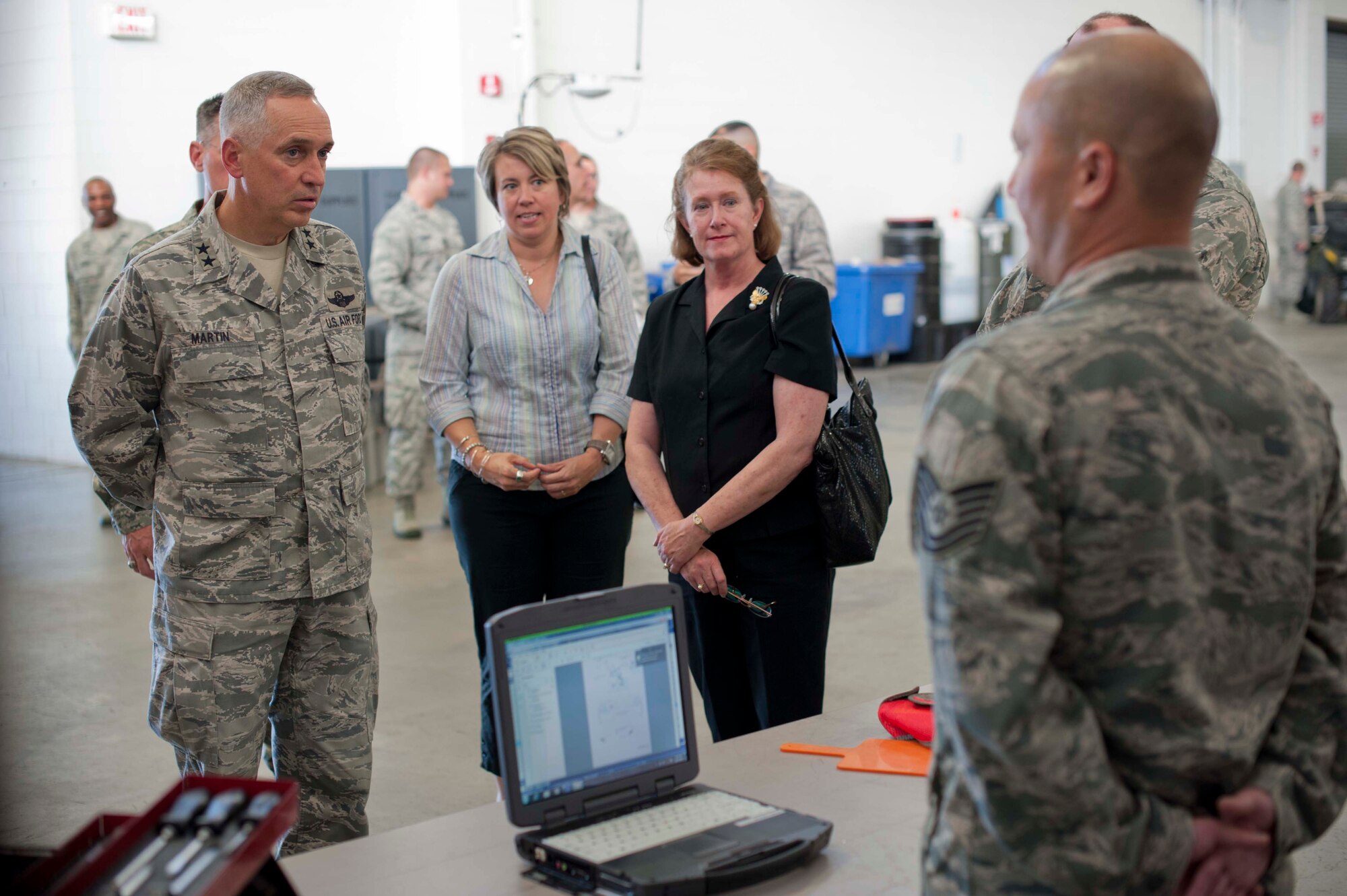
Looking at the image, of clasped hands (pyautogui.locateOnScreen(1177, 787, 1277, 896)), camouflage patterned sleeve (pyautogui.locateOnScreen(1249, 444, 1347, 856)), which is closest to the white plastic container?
camouflage patterned sleeve (pyautogui.locateOnScreen(1249, 444, 1347, 856))

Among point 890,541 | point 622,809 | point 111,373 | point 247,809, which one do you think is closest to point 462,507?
point 111,373

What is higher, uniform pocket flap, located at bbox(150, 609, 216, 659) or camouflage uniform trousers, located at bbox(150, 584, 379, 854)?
uniform pocket flap, located at bbox(150, 609, 216, 659)

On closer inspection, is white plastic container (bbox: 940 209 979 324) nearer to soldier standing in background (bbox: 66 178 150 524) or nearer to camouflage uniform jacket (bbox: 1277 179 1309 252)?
camouflage uniform jacket (bbox: 1277 179 1309 252)

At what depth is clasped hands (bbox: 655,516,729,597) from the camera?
2334mm

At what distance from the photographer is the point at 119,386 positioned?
2.12 m

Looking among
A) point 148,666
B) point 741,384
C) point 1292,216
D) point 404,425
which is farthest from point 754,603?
point 1292,216

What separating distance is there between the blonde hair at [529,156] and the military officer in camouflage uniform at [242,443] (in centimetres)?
57

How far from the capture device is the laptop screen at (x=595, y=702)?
1.41 metres

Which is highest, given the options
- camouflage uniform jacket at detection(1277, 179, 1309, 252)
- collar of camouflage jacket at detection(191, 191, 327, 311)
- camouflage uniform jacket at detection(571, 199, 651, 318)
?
camouflage uniform jacket at detection(1277, 179, 1309, 252)

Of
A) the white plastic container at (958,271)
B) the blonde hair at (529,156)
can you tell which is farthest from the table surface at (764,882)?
the white plastic container at (958,271)

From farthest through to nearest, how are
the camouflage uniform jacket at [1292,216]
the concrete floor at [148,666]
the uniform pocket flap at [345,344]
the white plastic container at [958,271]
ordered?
the camouflage uniform jacket at [1292,216]
the white plastic container at [958,271]
the concrete floor at [148,666]
the uniform pocket flap at [345,344]

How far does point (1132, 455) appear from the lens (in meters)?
0.95

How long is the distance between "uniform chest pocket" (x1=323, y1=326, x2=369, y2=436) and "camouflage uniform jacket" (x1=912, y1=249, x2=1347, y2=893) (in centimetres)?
149

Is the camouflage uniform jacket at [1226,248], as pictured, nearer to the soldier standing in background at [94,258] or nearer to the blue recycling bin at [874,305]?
the soldier standing in background at [94,258]
